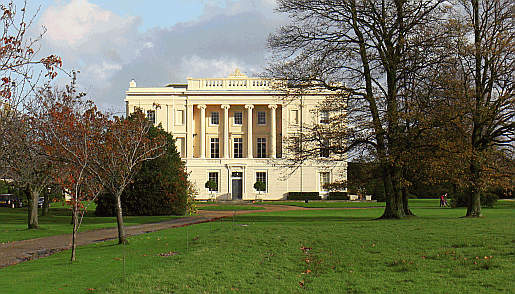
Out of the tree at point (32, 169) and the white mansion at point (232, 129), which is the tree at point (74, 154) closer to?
the tree at point (32, 169)

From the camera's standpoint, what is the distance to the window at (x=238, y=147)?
246 ft

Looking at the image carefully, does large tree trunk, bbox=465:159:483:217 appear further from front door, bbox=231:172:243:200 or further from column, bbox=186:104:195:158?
column, bbox=186:104:195:158

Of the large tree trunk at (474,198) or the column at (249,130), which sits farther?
the column at (249,130)

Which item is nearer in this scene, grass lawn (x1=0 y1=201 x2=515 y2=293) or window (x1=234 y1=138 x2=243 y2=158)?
grass lawn (x1=0 y1=201 x2=515 y2=293)

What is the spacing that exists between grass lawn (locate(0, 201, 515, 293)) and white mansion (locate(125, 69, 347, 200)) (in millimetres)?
52274

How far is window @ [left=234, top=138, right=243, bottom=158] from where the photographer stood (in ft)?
246

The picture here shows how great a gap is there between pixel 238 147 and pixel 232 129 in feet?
9.37

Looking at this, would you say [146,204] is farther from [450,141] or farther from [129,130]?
[450,141]

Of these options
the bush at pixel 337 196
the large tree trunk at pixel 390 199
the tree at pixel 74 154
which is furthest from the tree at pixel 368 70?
the bush at pixel 337 196

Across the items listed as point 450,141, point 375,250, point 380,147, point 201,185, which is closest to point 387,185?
point 380,147

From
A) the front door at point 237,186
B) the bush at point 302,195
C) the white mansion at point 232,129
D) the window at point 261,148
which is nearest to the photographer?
the bush at point 302,195

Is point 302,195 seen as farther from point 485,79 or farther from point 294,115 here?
point 485,79

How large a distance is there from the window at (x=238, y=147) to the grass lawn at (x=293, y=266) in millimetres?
55899

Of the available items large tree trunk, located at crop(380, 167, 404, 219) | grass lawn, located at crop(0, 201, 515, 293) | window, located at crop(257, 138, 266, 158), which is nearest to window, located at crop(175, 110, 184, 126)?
window, located at crop(257, 138, 266, 158)
